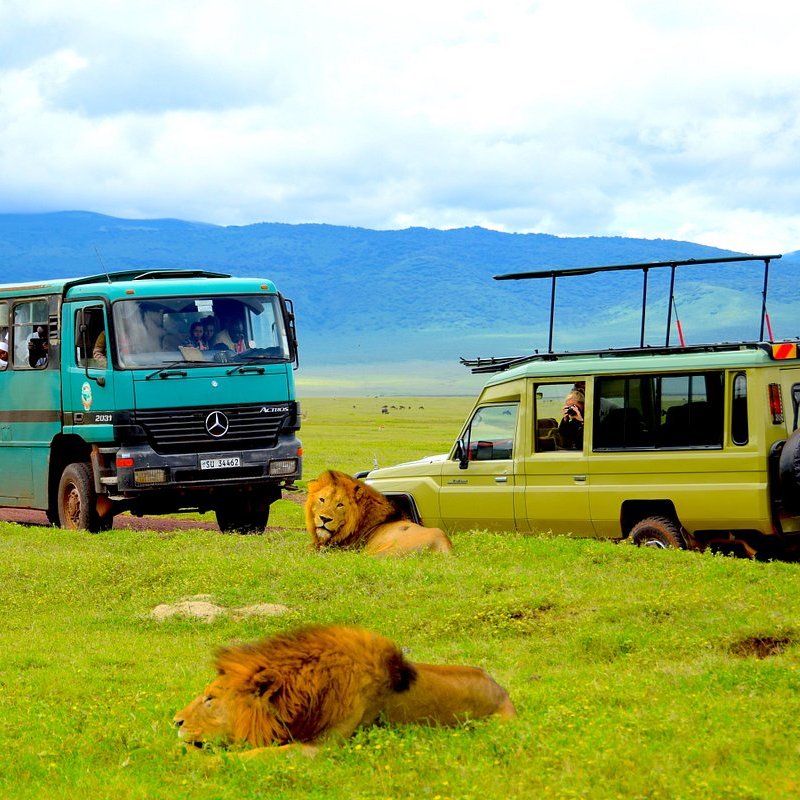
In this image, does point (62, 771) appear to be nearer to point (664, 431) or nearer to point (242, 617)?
point (242, 617)

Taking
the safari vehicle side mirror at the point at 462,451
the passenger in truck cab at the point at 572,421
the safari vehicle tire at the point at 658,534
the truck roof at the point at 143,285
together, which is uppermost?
the truck roof at the point at 143,285

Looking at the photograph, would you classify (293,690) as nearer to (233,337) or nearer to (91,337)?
(233,337)

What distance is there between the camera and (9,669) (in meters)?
9.34

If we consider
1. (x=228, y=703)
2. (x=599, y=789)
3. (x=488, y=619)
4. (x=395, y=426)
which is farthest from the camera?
(x=395, y=426)

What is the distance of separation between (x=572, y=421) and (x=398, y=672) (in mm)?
7308

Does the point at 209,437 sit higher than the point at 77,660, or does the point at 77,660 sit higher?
the point at 209,437

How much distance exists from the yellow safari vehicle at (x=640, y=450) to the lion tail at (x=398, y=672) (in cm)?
628

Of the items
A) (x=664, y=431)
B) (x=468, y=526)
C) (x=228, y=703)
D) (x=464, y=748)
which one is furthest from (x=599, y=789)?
(x=468, y=526)

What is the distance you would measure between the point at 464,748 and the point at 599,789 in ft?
2.91

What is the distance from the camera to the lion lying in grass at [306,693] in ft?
21.3

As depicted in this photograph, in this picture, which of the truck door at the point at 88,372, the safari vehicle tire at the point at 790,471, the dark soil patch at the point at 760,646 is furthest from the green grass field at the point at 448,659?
the truck door at the point at 88,372

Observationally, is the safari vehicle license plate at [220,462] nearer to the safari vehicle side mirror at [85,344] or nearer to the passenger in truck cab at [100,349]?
the safari vehicle side mirror at [85,344]

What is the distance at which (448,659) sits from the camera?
9398mm

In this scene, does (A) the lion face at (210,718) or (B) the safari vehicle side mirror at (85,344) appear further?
(B) the safari vehicle side mirror at (85,344)
